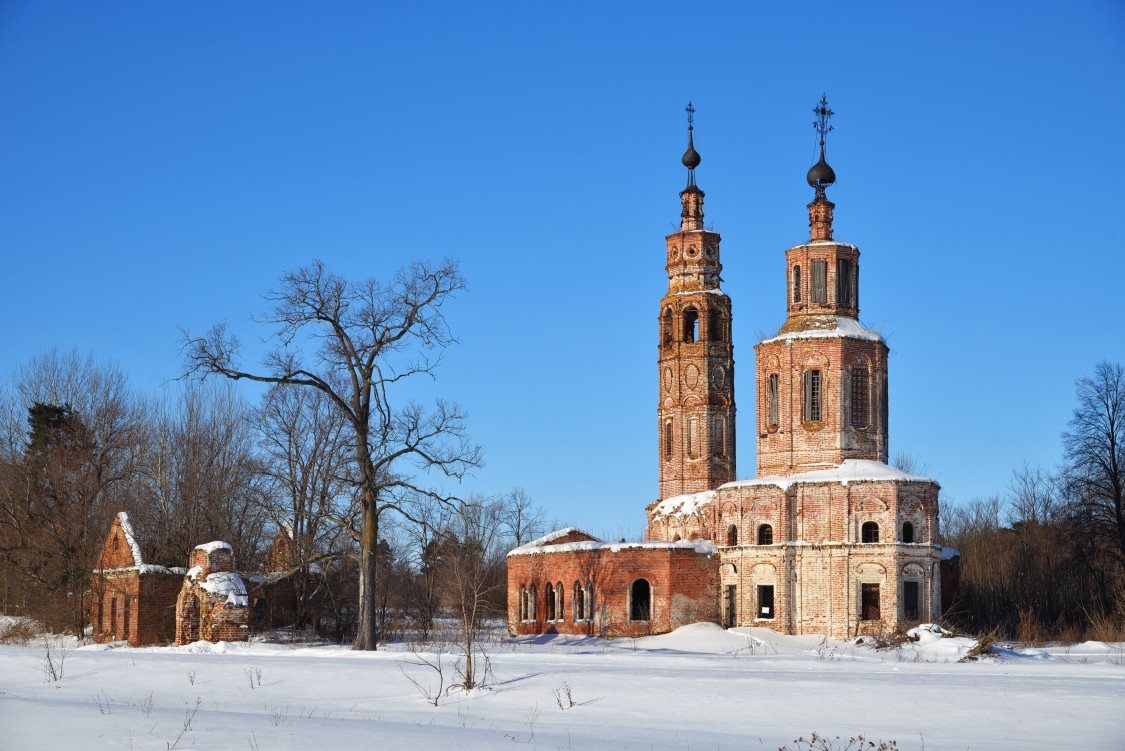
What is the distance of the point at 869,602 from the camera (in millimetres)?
37969

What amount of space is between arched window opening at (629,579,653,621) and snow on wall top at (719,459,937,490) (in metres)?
4.29

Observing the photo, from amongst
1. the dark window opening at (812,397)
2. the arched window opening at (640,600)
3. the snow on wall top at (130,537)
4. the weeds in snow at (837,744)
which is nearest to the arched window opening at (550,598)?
the arched window opening at (640,600)

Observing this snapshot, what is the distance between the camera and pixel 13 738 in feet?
48.2

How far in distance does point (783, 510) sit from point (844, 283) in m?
8.73

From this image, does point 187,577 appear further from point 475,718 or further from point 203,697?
point 475,718

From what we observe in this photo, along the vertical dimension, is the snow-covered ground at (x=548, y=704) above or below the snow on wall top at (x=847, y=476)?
below

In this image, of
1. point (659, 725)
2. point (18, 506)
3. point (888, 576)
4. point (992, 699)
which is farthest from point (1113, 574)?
point (18, 506)

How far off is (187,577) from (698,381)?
2278cm

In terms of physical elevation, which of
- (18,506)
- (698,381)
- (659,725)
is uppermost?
(698,381)

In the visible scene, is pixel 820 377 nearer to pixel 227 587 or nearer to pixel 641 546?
pixel 641 546

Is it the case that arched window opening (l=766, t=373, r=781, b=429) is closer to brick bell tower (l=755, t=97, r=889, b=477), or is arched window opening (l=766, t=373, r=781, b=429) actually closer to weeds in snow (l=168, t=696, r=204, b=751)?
brick bell tower (l=755, t=97, r=889, b=477)

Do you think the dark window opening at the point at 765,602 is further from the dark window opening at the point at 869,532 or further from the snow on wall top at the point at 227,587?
the snow on wall top at the point at 227,587

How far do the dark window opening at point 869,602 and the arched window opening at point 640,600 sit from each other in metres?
6.72

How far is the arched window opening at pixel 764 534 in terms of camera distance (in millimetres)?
39906
